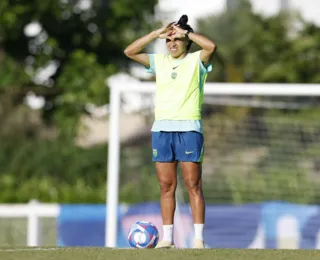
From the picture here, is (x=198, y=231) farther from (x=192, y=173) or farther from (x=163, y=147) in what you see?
(x=163, y=147)

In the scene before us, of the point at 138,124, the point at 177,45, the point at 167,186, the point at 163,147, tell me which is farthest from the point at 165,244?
the point at 138,124

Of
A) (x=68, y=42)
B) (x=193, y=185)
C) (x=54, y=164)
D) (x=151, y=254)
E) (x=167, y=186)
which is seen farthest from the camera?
(x=68, y=42)

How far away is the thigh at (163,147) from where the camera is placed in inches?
404

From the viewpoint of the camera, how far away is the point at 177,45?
10320 millimetres

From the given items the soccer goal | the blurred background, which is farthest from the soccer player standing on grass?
the soccer goal

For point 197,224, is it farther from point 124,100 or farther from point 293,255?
point 124,100

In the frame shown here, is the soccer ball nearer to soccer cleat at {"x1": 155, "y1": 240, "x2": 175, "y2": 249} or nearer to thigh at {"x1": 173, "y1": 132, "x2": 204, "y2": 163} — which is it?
soccer cleat at {"x1": 155, "y1": 240, "x2": 175, "y2": 249}

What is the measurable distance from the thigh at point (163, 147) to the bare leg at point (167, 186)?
45 mm

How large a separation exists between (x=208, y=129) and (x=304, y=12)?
10.7 meters

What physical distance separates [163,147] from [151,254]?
1.32 meters

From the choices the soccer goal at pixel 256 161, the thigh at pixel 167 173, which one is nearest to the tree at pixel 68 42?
the soccer goal at pixel 256 161

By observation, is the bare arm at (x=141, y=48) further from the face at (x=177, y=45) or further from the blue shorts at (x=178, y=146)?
the blue shorts at (x=178, y=146)

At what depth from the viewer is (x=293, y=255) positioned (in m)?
9.22

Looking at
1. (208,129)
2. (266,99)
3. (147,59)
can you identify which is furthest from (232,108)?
(147,59)
